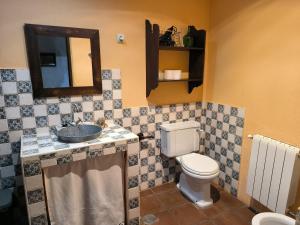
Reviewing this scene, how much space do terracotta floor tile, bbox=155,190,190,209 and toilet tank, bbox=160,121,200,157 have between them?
46 cm

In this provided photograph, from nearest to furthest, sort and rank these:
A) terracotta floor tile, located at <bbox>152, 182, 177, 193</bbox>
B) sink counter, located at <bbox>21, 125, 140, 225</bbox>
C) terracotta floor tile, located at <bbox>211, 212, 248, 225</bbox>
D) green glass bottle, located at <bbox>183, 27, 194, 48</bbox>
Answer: sink counter, located at <bbox>21, 125, 140, 225</bbox> < terracotta floor tile, located at <bbox>211, 212, 248, 225</bbox> < green glass bottle, located at <bbox>183, 27, 194, 48</bbox> < terracotta floor tile, located at <bbox>152, 182, 177, 193</bbox>

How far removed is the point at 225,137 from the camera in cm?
234

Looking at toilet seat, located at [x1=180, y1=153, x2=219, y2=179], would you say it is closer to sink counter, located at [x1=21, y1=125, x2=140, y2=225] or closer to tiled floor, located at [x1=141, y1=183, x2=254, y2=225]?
tiled floor, located at [x1=141, y1=183, x2=254, y2=225]

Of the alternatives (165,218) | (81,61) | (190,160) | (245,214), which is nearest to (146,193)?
(165,218)

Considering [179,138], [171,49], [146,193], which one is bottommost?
[146,193]

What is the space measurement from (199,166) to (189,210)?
466 millimetres

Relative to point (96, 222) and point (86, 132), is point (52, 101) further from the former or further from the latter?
point (96, 222)

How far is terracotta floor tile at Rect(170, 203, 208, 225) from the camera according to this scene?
196cm

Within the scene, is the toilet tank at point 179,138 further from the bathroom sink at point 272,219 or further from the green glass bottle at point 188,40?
the bathroom sink at point 272,219

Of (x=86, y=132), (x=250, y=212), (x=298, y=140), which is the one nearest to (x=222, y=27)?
(x=298, y=140)

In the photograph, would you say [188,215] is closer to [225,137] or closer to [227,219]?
[227,219]

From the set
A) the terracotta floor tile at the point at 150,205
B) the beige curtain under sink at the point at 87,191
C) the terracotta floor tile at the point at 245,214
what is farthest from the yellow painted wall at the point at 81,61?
the terracotta floor tile at the point at 245,214

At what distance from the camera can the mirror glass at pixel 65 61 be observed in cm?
172

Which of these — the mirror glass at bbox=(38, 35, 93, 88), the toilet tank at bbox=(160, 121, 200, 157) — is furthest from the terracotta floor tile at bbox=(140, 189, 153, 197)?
the mirror glass at bbox=(38, 35, 93, 88)
